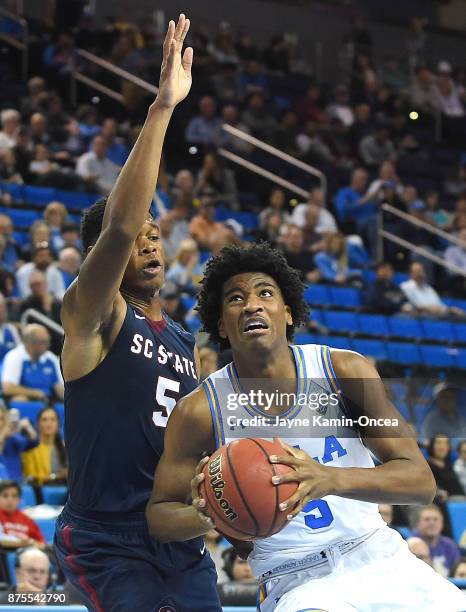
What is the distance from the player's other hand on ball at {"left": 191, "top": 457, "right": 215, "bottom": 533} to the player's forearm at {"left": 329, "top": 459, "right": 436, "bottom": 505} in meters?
0.36

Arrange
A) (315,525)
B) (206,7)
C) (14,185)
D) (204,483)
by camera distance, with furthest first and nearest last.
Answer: (206,7), (14,185), (315,525), (204,483)

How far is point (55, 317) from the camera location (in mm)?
8508

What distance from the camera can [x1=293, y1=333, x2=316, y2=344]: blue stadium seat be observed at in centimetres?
944

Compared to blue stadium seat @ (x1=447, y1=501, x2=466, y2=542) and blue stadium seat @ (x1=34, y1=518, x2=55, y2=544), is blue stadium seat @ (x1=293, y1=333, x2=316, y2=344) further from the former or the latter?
blue stadium seat @ (x1=34, y1=518, x2=55, y2=544)

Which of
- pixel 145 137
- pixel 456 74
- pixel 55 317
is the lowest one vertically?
pixel 145 137

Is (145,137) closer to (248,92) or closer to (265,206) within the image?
(265,206)

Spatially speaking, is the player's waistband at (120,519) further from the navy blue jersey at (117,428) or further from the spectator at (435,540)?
the spectator at (435,540)

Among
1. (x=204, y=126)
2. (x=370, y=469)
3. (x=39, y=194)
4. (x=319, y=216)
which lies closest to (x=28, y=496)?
(x=370, y=469)

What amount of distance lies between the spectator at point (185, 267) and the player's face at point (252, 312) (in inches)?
238

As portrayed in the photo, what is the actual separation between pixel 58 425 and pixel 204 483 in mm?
4304

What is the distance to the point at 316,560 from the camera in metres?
3.48

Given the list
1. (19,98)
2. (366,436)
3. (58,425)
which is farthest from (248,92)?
(366,436)

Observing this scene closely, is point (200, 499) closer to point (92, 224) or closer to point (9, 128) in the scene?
point (92, 224)

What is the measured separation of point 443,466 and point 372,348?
235 cm
